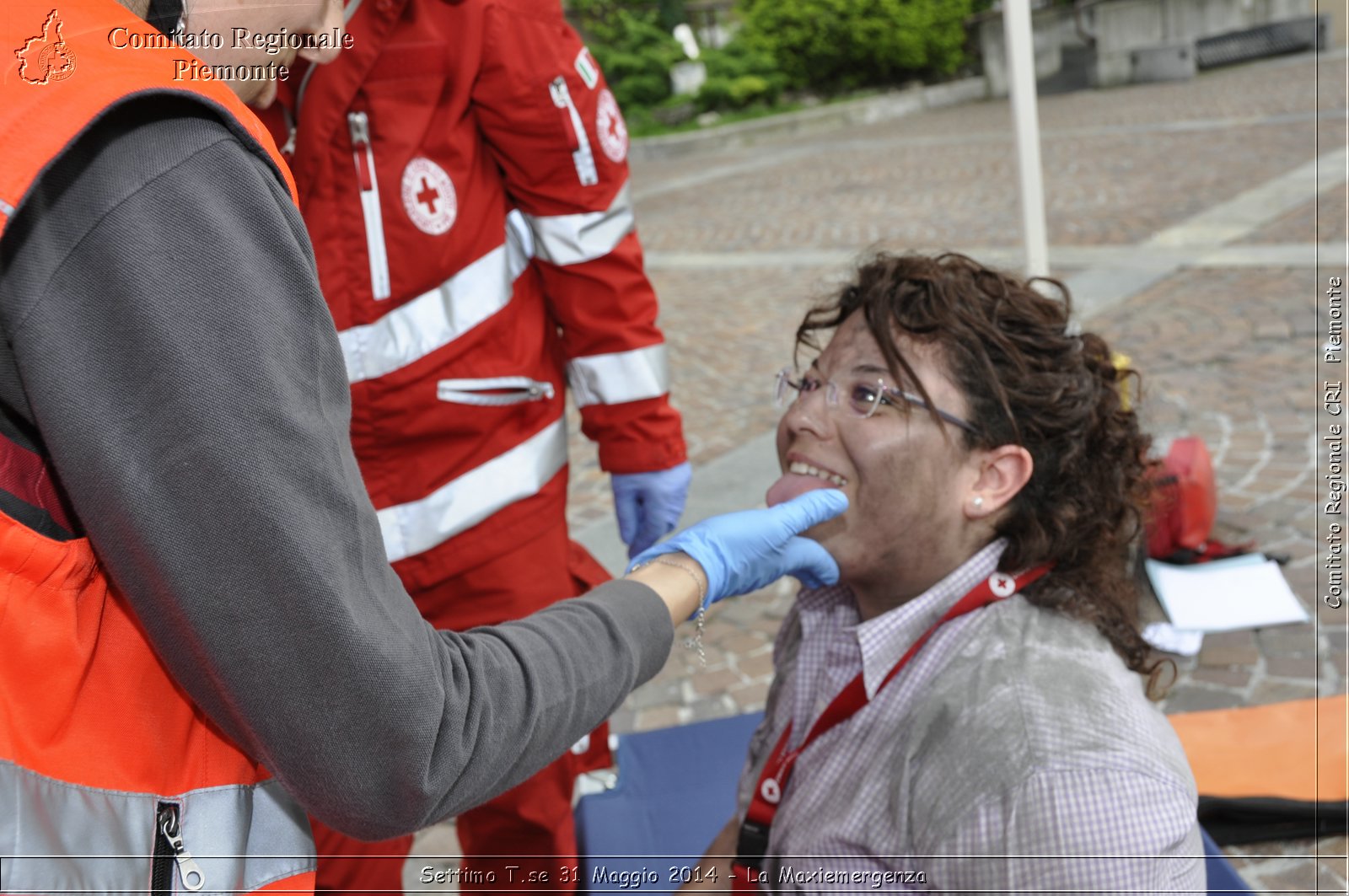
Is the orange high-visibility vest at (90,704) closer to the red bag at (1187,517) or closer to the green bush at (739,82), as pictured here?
the red bag at (1187,517)

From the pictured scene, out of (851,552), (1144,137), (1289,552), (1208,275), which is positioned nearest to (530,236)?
(851,552)

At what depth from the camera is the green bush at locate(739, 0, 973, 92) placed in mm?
18609

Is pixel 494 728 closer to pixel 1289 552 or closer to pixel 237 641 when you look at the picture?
pixel 237 641

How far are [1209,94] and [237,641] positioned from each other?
16060mm

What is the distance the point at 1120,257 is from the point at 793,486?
6306mm

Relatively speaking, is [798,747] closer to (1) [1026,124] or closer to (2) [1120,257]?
(1) [1026,124]

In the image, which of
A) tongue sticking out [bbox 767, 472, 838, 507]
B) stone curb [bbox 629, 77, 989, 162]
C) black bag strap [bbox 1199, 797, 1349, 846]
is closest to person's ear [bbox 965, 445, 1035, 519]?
tongue sticking out [bbox 767, 472, 838, 507]

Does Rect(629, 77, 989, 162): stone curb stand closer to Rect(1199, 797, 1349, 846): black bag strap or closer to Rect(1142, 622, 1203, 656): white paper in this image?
Rect(1142, 622, 1203, 656): white paper

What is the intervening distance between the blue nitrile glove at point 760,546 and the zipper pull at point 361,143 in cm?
85

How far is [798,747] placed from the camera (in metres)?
1.94

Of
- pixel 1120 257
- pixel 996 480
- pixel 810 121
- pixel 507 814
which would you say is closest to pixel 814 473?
pixel 996 480

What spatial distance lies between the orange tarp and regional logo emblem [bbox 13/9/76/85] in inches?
106

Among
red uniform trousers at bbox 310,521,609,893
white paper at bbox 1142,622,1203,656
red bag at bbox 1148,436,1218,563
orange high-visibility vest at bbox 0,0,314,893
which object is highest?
orange high-visibility vest at bbox 0,0,314,893

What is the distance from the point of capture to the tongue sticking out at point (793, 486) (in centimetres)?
204
